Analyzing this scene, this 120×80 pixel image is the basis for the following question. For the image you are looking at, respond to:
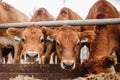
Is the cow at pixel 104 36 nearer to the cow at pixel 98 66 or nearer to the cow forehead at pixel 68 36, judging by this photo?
the cow forehead at pixel 68 36

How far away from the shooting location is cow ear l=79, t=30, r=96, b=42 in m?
7.55

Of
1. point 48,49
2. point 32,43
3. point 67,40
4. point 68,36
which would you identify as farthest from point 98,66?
Answer: point 48,49

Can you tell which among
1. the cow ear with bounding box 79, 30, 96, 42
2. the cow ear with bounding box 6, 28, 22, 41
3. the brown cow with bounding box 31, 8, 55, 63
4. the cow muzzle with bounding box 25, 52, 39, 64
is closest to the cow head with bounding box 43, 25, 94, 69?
the cow ear with bounding box 79, 30, 96, 42

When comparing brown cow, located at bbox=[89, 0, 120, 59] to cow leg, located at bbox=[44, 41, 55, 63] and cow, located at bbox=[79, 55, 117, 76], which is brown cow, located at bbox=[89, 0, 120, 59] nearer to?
cow, located at bbox=[79, 55, 117, 76]

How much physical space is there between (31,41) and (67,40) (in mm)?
811

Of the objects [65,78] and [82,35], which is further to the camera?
[82,35]

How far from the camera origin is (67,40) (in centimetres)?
728

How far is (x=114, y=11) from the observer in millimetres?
8359

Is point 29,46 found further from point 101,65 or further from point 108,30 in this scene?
point 101,65

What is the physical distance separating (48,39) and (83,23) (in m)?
1.26

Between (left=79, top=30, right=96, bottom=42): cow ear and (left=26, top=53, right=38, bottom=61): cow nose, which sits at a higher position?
(left=79, top=30, right=96, bottom=42): cow ear

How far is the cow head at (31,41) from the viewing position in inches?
286

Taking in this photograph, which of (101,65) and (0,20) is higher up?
(0,20)

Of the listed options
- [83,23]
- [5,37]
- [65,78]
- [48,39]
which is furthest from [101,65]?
[5,37]
